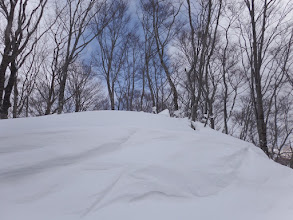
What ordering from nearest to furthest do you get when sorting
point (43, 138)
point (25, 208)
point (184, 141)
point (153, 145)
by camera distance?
point (25, 208)
point (43, 138)
point (153, 145)
point (184, 141)

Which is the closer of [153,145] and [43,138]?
[43,138]

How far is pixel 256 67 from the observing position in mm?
5785

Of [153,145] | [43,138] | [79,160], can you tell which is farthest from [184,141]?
[43,138]

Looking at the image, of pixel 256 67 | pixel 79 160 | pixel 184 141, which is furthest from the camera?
pixel 256 67

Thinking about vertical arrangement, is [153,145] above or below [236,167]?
above

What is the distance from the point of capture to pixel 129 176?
1.24 metres

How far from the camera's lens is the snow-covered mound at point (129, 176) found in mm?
1071

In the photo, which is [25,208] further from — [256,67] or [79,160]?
[256,67]

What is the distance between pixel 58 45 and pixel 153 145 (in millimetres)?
9876

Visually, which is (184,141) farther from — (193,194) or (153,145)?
(193,194)

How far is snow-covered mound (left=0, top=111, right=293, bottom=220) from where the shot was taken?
1.07m

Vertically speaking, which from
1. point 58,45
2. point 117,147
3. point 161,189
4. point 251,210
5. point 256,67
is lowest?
point 251,210

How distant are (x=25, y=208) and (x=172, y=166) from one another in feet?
3.60

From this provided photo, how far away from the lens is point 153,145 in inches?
62.3
